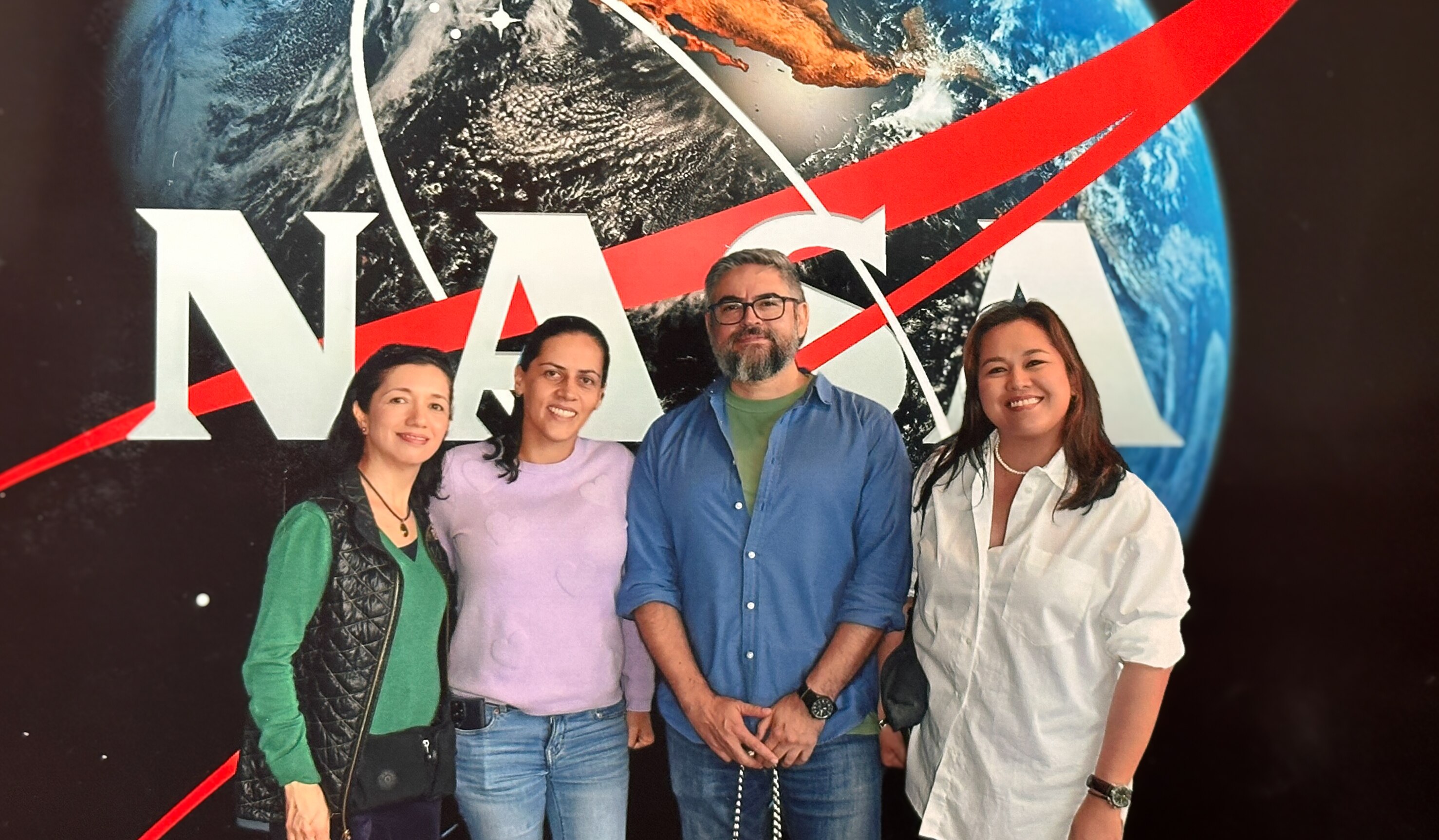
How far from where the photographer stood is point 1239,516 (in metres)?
2.54

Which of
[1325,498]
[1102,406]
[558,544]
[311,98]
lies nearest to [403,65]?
[311,98]

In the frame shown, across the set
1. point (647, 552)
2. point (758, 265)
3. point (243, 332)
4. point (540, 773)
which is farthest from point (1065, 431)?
point (243, 332)

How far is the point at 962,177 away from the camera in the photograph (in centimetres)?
244

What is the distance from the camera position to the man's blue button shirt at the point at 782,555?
2.07 meters

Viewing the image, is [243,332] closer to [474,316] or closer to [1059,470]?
[474,316]

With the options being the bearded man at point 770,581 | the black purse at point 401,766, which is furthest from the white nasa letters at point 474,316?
the black purse at point 401,766

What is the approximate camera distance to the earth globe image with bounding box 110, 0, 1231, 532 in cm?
233

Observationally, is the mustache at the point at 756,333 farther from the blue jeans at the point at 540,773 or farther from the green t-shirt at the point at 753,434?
the blue jeans at the point at 540,773

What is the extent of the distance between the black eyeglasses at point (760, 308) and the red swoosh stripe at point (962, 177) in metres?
0.27

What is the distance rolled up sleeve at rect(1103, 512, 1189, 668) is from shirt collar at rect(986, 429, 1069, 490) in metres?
0.16

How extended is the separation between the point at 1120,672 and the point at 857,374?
90cm

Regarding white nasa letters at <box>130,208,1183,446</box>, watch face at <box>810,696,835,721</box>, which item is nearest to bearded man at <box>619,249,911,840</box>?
watch face at <box>810,696,835,721</box>

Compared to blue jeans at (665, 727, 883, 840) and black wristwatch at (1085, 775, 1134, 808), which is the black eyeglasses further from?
black wristwatch at (1085, 775, 1134, 808)

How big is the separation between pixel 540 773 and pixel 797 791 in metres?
0.57
